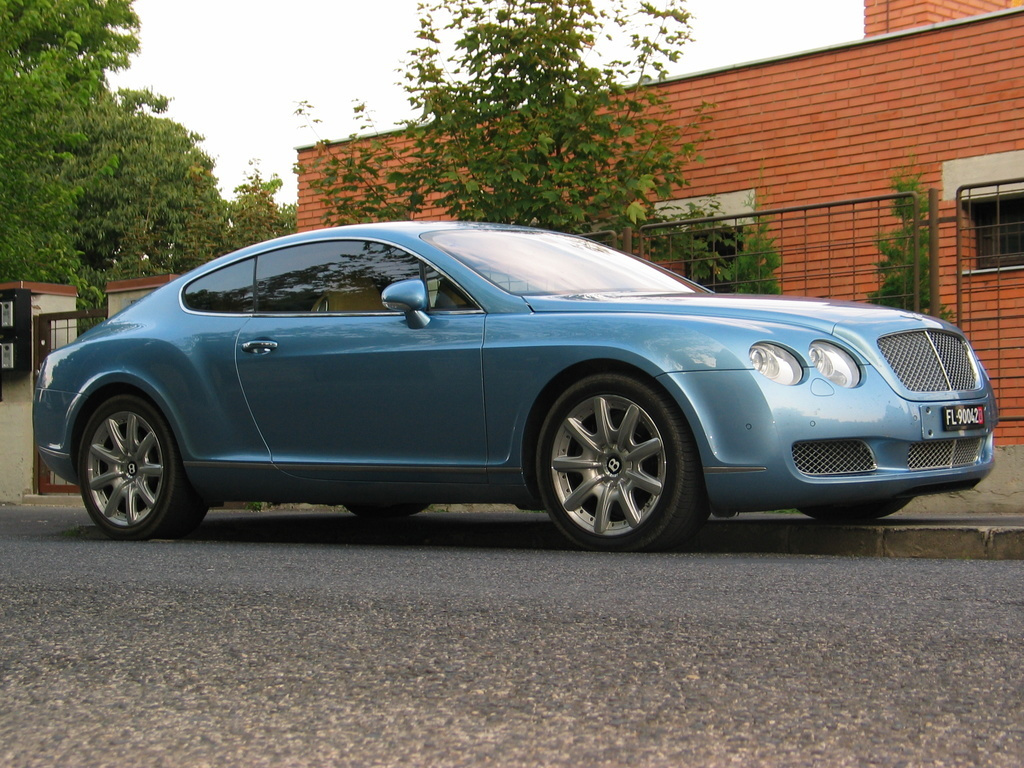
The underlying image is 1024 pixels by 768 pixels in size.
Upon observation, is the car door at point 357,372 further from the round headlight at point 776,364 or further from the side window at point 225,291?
the round headlight at point 776,364

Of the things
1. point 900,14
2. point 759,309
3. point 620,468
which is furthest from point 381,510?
point 900,14

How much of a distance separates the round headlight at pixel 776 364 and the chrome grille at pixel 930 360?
43 cm

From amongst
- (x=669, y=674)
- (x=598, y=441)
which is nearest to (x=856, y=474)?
(x=598, y=441)

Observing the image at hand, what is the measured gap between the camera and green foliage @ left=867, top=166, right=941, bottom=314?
9336 mm

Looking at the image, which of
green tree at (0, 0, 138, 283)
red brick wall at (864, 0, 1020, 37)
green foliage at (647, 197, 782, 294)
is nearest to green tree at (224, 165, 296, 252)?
green tree at (0, 0, 138, 283)

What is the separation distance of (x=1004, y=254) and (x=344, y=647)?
739cm

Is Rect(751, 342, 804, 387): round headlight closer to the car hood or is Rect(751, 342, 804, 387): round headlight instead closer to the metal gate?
the car hood

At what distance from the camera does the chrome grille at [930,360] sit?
564 centimetres

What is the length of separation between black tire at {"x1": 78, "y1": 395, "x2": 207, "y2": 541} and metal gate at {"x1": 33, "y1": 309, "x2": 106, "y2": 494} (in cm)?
644

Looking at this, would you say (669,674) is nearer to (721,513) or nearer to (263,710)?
(263,710)

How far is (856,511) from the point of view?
22.1 ft

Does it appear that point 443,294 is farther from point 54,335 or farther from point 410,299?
point 54,335

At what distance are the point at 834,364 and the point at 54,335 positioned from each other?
35.0 feet

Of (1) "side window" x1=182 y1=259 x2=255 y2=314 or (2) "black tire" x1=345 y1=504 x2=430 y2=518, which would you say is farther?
(2) "black tire" x1=345 y1=504 x2=430 y2=518
